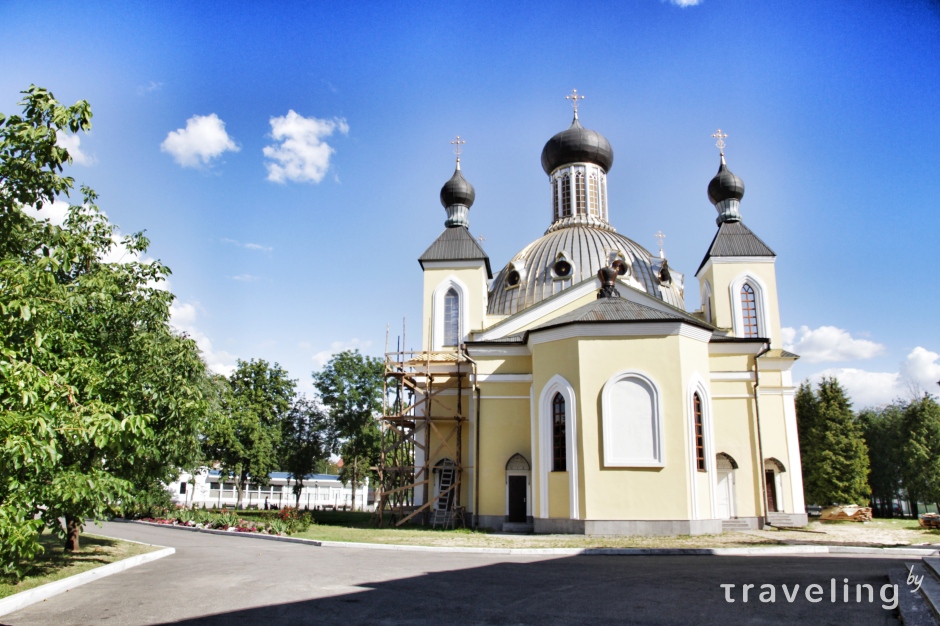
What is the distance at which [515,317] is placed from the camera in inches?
1026

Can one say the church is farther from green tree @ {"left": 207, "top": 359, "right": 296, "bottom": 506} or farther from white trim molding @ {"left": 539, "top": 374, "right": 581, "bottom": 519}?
green tree @ {"left": 207, "top": 359, "right": 296, "bottom": 506}

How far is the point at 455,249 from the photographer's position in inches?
1145

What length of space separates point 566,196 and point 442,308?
964cm

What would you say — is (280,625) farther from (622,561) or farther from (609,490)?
(609,490)

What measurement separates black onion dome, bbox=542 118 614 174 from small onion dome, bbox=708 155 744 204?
20.1ft

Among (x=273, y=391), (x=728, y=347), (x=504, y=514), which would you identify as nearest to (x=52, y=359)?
(x=504, y=514)

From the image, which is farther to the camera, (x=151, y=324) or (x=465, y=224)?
(x=465, y=224)

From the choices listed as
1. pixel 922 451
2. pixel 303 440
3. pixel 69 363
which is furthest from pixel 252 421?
pixel 922 451

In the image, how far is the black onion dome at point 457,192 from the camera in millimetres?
30812

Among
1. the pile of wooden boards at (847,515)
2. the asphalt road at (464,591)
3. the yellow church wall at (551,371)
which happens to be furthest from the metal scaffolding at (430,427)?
the pile of wooden boards at (847,515)

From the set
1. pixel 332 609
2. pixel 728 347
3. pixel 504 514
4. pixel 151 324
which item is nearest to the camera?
pixel 332 609

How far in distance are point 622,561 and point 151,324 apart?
386 inches

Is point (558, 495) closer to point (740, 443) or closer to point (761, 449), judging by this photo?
point (740, 443)

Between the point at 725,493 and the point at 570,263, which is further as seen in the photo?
the point at 570,263
